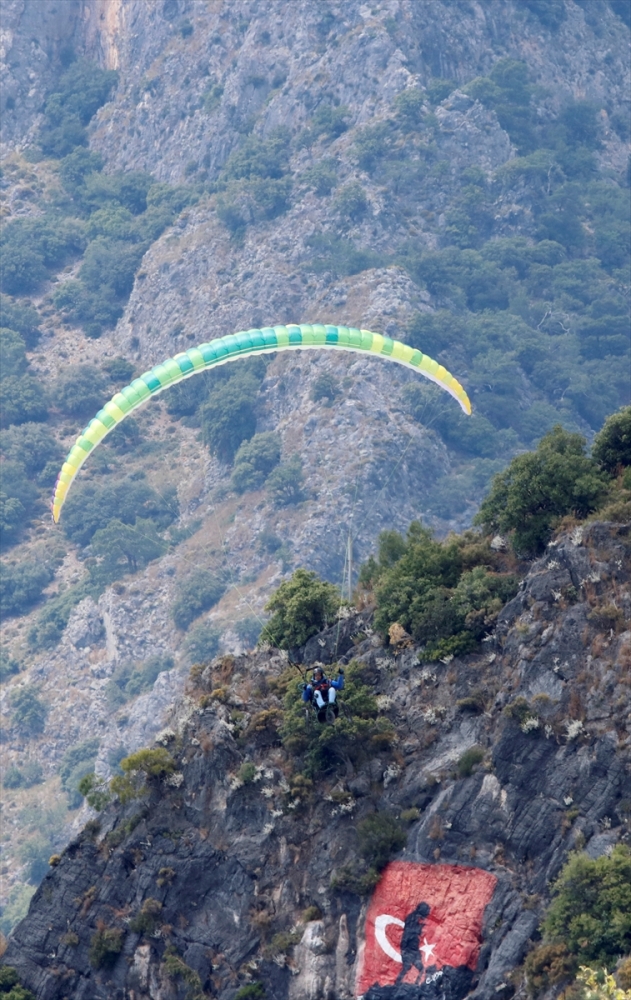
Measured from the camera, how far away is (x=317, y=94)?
628 feet

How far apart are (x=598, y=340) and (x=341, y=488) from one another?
36.3 m

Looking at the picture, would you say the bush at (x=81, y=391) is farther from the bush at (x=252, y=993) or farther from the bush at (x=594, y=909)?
the bush at (x=594, y=909)

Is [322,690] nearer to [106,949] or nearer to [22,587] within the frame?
[106,949]

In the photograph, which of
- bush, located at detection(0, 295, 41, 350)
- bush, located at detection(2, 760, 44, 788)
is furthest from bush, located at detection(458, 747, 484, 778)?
bush, located at detection(0, 295, 41, 350)

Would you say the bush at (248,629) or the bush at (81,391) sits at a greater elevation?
the bush at (81,391)

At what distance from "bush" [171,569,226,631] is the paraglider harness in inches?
3557

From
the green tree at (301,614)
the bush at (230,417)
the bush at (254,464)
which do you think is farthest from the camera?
the bush at (230,417)

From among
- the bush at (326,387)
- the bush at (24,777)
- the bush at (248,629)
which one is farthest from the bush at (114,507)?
the bush at (24,777)

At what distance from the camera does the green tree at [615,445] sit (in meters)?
69.6

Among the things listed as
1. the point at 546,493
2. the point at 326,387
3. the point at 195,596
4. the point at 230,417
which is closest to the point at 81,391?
the point at 230,417

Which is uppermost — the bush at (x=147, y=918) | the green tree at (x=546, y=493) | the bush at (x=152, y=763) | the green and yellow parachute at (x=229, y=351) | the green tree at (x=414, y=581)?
the green and yellow parachute at (x=229, y=351)

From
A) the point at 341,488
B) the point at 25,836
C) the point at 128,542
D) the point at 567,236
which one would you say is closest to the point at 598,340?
the point at 567,236

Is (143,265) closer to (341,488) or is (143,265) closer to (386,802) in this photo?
(341,488)

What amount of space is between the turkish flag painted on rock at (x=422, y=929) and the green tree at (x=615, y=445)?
16.8 m
